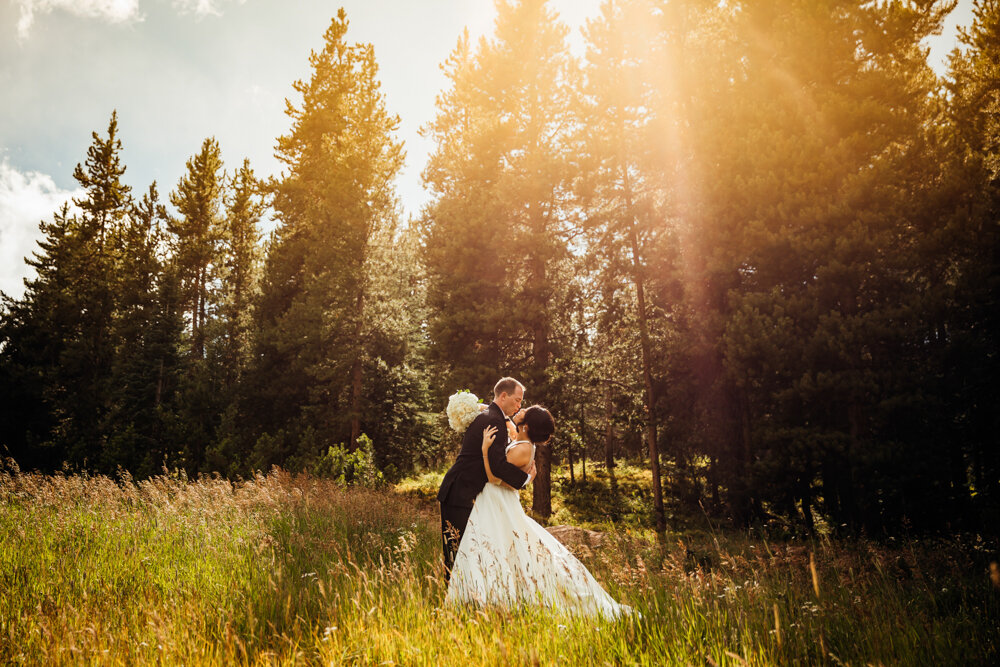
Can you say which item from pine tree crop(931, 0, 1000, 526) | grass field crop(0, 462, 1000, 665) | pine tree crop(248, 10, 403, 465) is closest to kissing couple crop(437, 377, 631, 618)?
grass field crop(0, 462, 1000, 665)

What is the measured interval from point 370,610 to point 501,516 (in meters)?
1.87

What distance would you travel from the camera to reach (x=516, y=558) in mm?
3865

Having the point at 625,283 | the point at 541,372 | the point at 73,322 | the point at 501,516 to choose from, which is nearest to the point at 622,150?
the point at 625,283

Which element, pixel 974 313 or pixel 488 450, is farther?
pixel 974 313

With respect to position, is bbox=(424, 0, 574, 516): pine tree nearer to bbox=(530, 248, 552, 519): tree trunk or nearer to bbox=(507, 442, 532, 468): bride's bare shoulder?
bbox=(530, 248, 552, 519): tree trunk

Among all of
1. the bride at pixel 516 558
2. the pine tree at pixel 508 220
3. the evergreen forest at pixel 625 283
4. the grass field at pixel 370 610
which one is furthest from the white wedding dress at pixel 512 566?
the pine tree at pixel 508 220

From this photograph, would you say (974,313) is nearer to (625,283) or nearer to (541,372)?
(625,283)

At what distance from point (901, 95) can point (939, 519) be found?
9.21 m

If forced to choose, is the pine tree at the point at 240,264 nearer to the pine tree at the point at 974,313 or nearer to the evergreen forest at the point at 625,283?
the evergreen forest at the point at 625,283

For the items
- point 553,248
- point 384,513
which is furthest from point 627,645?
point 553,248

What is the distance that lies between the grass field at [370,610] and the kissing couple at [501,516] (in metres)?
0.36

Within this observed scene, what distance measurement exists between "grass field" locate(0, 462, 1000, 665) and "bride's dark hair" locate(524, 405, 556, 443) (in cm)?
120

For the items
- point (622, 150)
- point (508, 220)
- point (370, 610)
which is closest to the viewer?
point (370, 610)

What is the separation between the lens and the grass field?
8.16ft
